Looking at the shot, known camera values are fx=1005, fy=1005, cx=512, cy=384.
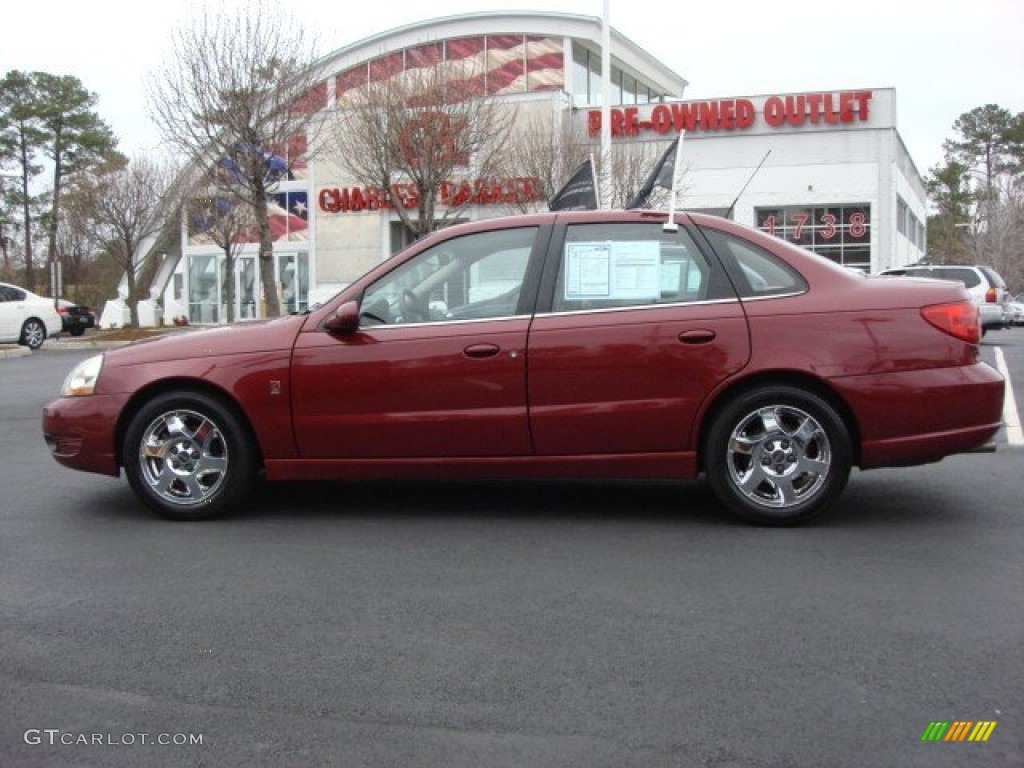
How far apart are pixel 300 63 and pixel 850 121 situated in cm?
1823

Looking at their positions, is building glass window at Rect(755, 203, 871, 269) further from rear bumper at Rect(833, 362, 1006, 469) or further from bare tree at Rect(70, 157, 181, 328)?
rear bumper at Rect(833, 362, 1006, 469)

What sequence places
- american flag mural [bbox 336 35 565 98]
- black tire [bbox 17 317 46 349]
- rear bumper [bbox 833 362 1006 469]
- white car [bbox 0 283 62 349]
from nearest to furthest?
rear bumper [bbox 833 362 1006 469]
white car [bbox 0 283 62 349]
black tire [bbox 17 317 46 349]
american flag mural [bbox 336 35 565 98]

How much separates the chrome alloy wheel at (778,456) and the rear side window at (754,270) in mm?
624

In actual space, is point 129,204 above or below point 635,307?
above

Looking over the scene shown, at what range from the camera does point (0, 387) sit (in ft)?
43.7

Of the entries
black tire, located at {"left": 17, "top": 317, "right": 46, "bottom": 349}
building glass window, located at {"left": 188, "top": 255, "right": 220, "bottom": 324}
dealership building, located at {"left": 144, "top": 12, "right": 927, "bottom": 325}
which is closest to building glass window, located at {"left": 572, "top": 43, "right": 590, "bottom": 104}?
dealership building, located at {"left": 144, "top": 12, "right": 927, "bottom": 325}

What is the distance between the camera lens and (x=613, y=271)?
5359 millimetres

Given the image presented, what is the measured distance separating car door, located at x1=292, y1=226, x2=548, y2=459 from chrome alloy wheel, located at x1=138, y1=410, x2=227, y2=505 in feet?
1.68

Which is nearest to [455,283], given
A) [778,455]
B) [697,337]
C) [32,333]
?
[697,337]

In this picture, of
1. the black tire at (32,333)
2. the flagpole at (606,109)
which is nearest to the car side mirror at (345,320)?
the flagpole at (606,109)

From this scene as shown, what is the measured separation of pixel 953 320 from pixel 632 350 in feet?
5.35

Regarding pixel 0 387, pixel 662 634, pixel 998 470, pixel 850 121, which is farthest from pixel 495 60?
pixel 662 634

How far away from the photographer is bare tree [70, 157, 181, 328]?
3062 cm

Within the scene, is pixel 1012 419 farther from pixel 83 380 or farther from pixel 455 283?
pixel 83 380
